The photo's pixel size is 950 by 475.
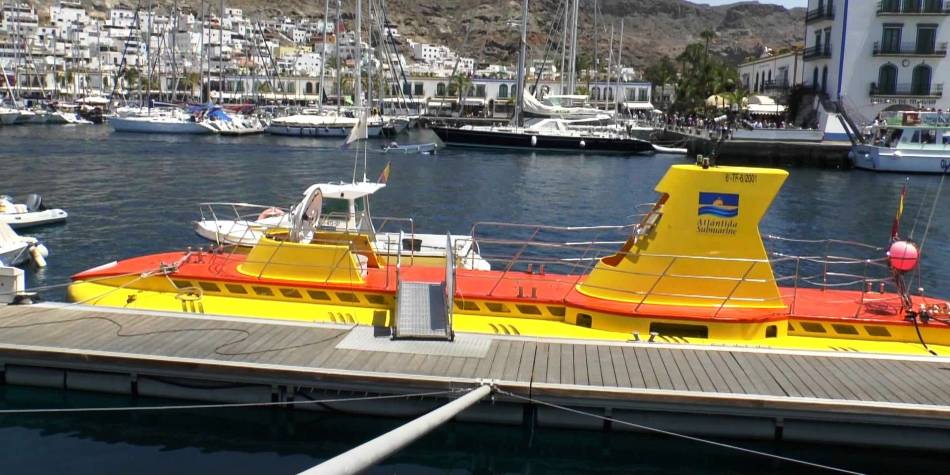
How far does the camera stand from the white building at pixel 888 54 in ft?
220

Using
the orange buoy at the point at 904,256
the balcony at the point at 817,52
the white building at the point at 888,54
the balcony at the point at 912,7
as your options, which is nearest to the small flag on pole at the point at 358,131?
the orange buoy at the point at 904,256

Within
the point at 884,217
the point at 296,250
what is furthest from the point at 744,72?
the point at 296,250

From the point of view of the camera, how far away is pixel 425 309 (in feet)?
45.8

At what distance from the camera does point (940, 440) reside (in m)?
11.6

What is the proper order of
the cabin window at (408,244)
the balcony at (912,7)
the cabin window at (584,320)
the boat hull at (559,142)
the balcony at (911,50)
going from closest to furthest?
1. the cabin window at (584,320)
2. the cabin window at (408,244)
3. the balcony at (912,7)
4. the balcony at (911,50)
5. the boat hull at (559,142)

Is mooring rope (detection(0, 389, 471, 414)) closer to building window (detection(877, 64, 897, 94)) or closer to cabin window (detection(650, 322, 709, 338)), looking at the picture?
cabin window (detection(650, 322, 709, 338))

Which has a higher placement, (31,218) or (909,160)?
(909,160)

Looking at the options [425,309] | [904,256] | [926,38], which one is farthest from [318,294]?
[926,38]

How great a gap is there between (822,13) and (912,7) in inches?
277

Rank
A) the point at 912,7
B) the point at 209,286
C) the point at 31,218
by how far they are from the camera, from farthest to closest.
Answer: the point at 912,7 < the point at 31,218 < the point at 209,286

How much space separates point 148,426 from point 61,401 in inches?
62.1

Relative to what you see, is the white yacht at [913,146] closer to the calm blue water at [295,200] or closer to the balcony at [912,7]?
the calm blue water at [295,200]

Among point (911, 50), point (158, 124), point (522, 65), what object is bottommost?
point (158, 124)

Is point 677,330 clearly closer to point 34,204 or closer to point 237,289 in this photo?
point 237,289
